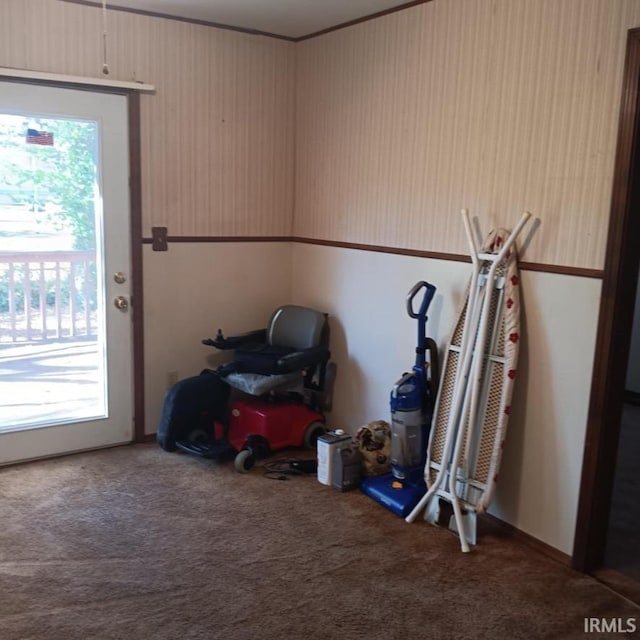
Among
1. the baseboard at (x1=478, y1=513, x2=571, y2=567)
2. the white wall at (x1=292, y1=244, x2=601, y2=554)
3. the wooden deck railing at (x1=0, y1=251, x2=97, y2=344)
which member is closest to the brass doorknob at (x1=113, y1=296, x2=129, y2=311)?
the wooden deck railing at (x1=0, y1=251, x2=97, y2=344)

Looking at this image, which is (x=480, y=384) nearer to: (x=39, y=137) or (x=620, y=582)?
(x=620, y=582)

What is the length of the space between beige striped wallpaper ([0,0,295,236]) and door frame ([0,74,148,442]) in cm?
5

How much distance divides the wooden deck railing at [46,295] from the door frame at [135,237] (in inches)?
9.1

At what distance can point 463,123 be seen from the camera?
317 centimetres

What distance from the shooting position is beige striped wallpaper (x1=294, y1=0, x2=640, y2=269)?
2.62 m

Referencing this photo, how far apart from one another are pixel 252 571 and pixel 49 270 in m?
1.93

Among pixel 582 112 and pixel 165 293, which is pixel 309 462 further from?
pixel 582 112

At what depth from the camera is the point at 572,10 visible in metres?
2.64

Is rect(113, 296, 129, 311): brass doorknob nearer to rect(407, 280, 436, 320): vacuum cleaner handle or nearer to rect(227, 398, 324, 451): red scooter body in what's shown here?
rect(227, 398, 324, 451): red scooter body

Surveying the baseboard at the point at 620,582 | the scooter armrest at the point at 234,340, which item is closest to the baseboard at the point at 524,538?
the baseboard at the point at 620,582

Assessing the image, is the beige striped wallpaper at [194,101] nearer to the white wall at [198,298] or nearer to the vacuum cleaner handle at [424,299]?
the white wall at [198,298]

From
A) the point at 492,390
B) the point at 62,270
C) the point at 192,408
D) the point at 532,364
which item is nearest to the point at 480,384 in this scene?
the point at 492,390

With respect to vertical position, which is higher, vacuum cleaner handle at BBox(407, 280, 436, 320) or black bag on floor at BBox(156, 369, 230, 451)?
vacuum cleaner handle at BBox(407, 280, 436, 320)

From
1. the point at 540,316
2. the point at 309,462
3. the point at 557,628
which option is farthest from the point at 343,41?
the point at 557,628
